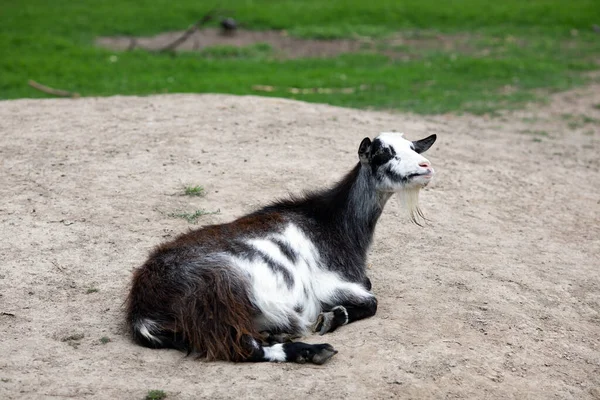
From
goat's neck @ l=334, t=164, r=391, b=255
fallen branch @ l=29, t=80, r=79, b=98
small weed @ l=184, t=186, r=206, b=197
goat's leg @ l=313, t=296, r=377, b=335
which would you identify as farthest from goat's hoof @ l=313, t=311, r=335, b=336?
fallen branch @ l=29, t=80, r=79, b=98

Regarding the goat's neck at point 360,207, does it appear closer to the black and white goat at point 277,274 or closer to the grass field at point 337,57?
the black and white goat at point 277,274

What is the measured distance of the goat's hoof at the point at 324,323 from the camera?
5.43m

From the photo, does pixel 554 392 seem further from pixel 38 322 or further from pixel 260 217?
pixel 38 322

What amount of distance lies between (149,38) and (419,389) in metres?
16.2

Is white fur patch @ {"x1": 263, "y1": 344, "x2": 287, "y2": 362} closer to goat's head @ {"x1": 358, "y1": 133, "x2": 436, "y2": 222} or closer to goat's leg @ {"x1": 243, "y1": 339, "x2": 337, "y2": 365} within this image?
goat's leg @ {"x1": 243, "y1": 339, "x2": 337, "y2": 365}

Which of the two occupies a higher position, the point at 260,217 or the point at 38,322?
the point at 260,217

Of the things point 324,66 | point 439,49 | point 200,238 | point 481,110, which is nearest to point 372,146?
point 200,238

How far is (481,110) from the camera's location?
13.2 meters

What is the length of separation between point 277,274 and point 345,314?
1.84 ft

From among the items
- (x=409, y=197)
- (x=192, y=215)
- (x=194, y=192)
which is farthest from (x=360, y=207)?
(x=194, y=192)

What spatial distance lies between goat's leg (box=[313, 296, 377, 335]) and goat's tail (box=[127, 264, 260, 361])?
1.78 feet

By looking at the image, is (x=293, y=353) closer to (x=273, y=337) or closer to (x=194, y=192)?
(x=273, y=337)

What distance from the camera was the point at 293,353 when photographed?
490 centimetres

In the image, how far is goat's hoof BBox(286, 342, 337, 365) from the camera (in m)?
4.85
